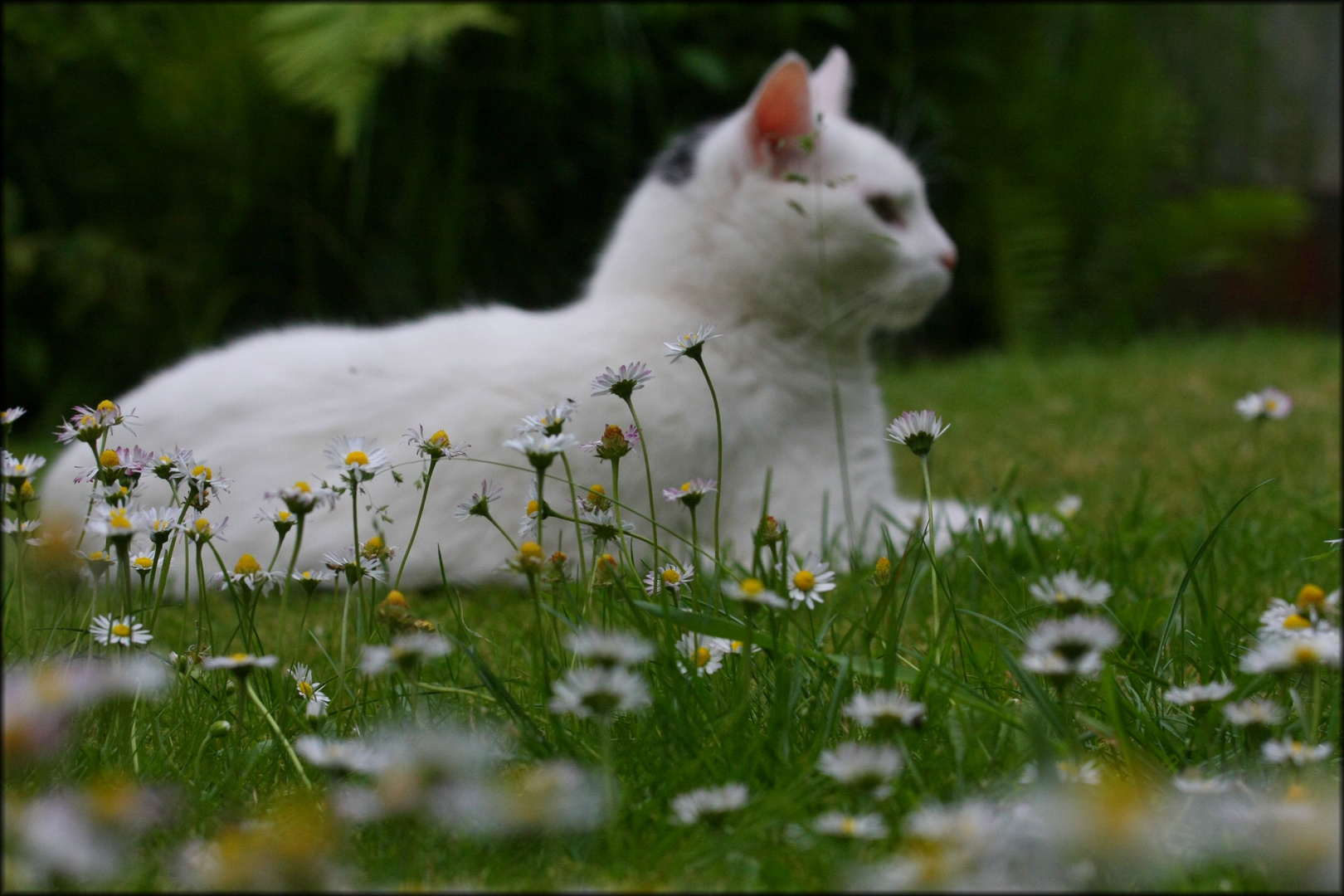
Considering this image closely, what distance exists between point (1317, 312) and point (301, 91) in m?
5.56

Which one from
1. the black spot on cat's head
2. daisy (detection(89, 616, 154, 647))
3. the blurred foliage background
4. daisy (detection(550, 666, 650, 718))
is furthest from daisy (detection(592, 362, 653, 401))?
the blurred foliage background

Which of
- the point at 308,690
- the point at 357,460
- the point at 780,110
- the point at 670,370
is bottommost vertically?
the point at 308,690

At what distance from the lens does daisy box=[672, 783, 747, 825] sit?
30.4 inches

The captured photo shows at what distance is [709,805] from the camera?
30.5 inches

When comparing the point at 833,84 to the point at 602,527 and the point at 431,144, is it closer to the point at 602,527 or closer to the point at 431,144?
the point at 602,527

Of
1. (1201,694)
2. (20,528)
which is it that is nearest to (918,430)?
(1201,694)

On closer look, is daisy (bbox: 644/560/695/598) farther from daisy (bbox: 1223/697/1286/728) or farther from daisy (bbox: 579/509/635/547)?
daisy (bbox: 1223/697/1286/728)

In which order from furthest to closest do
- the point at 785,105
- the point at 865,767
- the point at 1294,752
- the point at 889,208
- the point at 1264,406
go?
1. the point at 889,208
2. the point at 785,105
3. the point at 1264,406
4. the point at 1294,752
5. the point at 865,767

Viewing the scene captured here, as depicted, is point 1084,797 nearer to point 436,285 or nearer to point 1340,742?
point 1340,742

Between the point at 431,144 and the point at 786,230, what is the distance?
3149mm

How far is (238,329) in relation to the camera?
16.9 ft

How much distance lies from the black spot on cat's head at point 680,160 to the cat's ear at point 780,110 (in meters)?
0.18

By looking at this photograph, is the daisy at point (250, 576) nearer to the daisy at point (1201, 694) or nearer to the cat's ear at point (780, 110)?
the daisy at point (1201, 694)

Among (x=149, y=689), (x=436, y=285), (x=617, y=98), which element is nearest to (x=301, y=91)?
(x=436, y=285)
